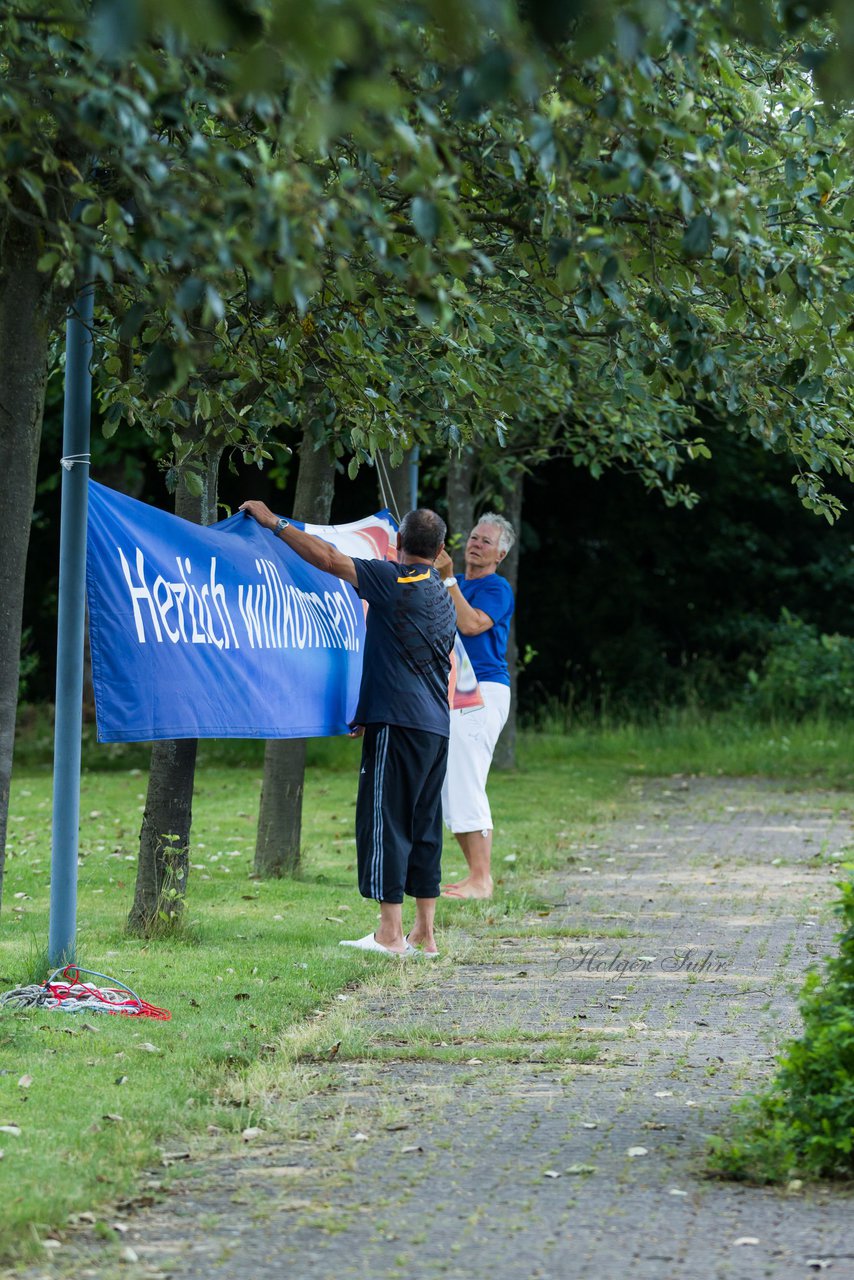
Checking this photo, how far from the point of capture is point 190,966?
7.39m

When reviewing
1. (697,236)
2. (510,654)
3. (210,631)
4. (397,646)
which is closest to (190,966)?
(210,631)

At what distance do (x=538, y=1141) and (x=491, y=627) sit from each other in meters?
5.11

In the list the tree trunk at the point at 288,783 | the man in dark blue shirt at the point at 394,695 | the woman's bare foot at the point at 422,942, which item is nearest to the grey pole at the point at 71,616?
the man in dark blue shirt at the point at 394,695

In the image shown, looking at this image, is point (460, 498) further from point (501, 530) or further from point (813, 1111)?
point (813, 1111)

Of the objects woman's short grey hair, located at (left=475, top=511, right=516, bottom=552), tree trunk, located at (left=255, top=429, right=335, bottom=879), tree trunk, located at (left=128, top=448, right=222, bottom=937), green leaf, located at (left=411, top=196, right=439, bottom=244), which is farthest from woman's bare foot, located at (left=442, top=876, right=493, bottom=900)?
green leaf, located at (left=411, top=196, right=439, bottom=244)

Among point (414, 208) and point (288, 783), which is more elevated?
point (414, 208)

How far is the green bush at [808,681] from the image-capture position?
75.3ft

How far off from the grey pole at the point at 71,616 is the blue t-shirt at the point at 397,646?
1492mm

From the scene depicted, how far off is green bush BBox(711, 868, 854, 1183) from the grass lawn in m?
1.51

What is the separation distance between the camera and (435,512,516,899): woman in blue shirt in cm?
972

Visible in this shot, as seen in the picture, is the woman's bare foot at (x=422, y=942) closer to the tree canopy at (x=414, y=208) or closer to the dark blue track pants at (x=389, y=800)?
the dark blue track pants at (x=389, y=800)

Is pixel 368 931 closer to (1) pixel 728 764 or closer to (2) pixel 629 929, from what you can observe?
(2) pixel 629 929

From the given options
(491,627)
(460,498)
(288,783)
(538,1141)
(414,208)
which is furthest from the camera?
(460,498)

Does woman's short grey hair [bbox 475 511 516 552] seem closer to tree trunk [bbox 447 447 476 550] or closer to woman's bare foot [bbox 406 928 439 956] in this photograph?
woman's bare foot [bbox 406 928 439 956]
